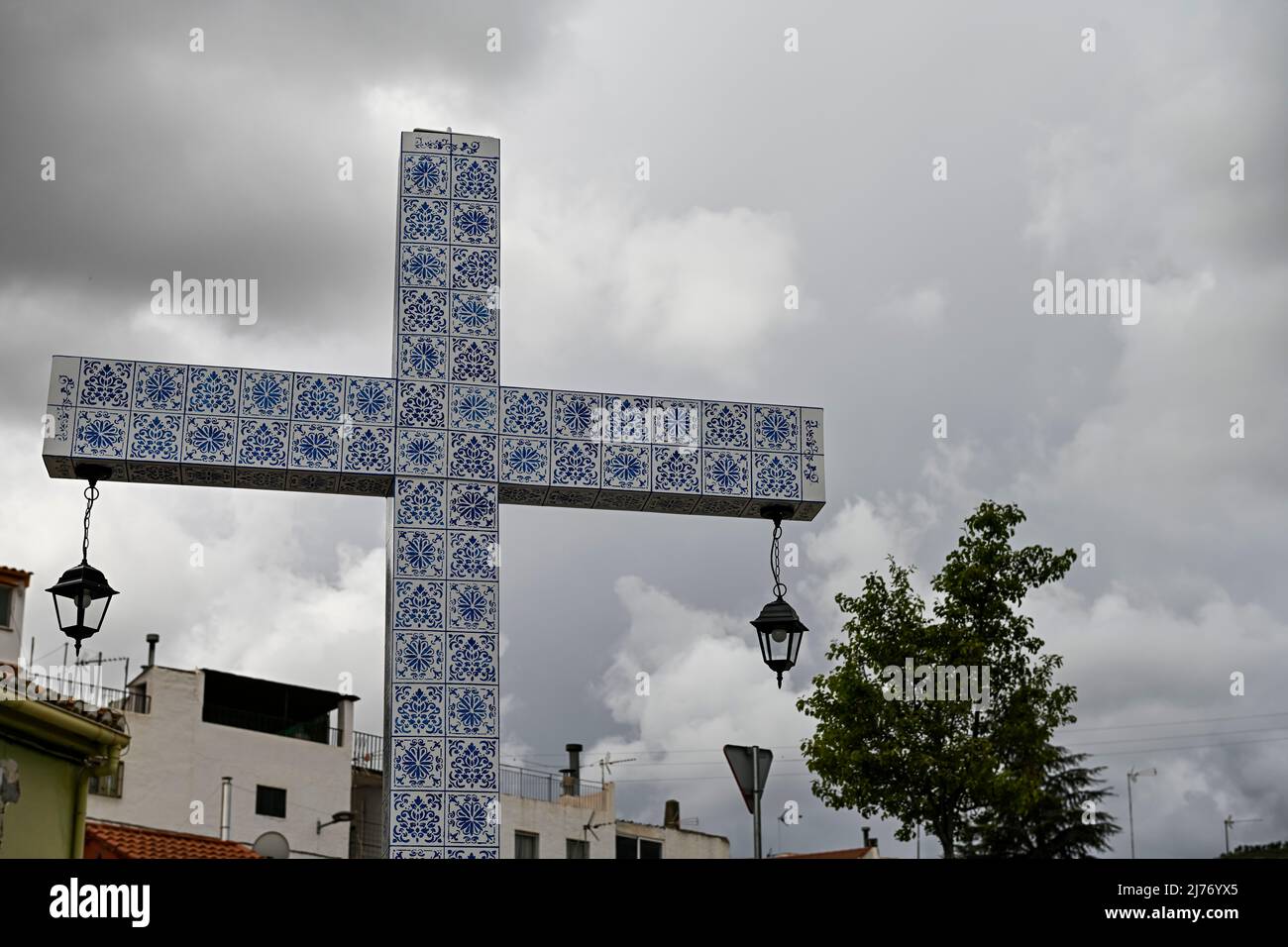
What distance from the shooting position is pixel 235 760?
3403 centimetres

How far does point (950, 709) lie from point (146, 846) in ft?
36.6

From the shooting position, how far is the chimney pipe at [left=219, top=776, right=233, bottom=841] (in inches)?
1281

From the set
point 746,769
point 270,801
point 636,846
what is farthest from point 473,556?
point 636,846

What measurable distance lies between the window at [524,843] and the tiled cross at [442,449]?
2984 cm

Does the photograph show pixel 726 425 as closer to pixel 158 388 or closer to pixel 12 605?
pixel 158 388

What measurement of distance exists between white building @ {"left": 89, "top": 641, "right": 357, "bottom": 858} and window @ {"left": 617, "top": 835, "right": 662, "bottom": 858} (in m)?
7.52

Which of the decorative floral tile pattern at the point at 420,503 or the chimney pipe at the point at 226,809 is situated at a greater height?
the decorative floral tile pattern at the point at 420,503

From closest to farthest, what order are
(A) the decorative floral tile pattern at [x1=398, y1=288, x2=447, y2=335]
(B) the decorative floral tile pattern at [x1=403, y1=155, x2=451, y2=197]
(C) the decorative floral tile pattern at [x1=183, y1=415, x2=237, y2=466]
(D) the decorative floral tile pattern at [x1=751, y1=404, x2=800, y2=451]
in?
(C) the decorative floral tile pattern at [x1=183, y1=415, x2=237, y2=466] → (A) the decorative floral tile pattern at [x1=398, y1=288, x2=447, y2=335] → (B) the decorative floral tile pattern at [x1=403, y1=155, x2=451, y2=197] → (D) the decorative floral tile pattern at [x1=751, y1=404, x2=800, y2=451]

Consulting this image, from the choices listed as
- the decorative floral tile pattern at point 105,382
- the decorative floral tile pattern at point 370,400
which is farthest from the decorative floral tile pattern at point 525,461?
the decorative floral tile pattern at point 105,382

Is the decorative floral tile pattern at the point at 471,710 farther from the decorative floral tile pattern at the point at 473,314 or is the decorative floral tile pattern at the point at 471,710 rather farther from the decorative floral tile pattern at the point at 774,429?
the decorative floral tile pattern at the point at 774,429

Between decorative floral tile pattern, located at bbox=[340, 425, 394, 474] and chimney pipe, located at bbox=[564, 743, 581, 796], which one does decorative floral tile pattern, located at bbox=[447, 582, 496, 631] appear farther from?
chimney pipe, located at bbox=[564, 743, 581, 796]

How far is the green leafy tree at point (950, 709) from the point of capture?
14938mm

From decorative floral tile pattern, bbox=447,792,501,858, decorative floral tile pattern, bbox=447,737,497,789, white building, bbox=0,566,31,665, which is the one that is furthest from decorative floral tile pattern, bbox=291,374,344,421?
white building, bbox=0,566,31,665

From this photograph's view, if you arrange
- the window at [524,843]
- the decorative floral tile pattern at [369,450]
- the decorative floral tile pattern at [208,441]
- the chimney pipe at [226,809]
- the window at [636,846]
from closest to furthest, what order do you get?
the decorative floral tile pattern at [208,441] → the decorative floral tile pattern at [369,450] → the chimney pipe at [226,809] → the window at [524,843] → the window at [636,846]
